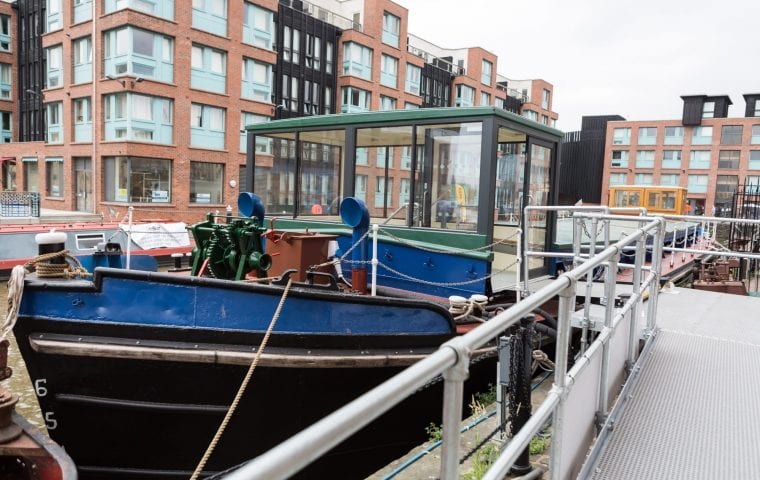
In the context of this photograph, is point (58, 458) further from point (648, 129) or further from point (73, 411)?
point (648, 129)

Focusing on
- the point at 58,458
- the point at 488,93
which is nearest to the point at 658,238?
the point at 58,458

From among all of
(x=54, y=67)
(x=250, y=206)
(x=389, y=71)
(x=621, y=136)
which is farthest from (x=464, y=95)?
(x=250, y=206)

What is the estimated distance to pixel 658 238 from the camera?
5078mm

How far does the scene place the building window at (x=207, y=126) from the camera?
29331 millimetres

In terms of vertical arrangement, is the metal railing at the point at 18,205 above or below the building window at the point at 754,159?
below

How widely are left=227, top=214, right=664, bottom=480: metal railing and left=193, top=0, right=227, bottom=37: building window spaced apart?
95.5 ft

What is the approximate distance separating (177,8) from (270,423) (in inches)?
1085

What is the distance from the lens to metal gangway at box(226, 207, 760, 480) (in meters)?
1.22

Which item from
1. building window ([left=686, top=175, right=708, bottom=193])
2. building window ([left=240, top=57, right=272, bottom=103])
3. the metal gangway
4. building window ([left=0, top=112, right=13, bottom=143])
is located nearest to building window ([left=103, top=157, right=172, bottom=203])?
building window ([left=240, top=57, right=272, bottom=103])

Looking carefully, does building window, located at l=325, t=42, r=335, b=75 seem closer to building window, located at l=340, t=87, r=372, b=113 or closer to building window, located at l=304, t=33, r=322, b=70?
building window, located at l=304, t=33, r=322, b=70

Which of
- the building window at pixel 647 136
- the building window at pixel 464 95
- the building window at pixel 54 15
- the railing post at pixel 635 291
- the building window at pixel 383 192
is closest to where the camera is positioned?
the railing post at pixel 635 291

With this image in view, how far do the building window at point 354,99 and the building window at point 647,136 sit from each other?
32.2m

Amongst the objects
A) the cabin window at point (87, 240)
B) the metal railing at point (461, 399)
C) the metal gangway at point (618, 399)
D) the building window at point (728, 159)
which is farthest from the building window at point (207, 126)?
the building window at point (728, 159)

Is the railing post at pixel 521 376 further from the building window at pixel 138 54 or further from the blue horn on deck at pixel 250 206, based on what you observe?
the building window at pixel 138 54
